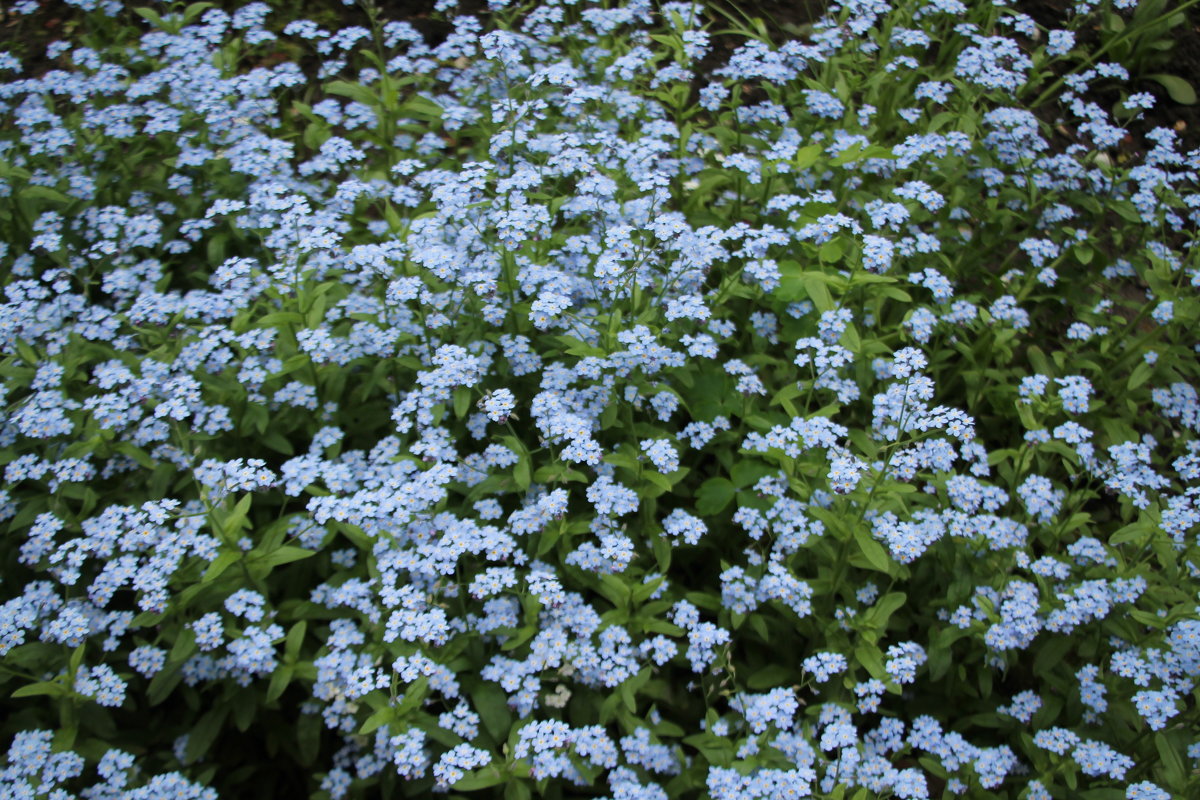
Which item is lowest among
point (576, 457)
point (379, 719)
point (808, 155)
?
point (379, 719)

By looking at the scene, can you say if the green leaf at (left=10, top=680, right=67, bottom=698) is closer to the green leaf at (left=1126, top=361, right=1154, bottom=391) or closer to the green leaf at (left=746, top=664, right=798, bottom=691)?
the green leaf at (left=746, top=664, right=798, bottom=691)

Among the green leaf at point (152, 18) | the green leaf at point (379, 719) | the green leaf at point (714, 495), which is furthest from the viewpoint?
the green leaf at point (152, 18)

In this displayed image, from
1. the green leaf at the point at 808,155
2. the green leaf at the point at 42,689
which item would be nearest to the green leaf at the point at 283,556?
the green leaf at the point at 42,689

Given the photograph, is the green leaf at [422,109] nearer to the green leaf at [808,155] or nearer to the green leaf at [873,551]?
the green leaf at [808,155]

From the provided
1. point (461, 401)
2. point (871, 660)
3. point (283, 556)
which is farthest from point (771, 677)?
point (283, 556)

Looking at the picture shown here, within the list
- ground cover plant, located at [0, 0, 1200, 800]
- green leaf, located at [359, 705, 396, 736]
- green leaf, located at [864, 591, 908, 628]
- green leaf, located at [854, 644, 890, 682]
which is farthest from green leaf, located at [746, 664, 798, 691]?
green leaf, located at [359, 705, 396, 736]

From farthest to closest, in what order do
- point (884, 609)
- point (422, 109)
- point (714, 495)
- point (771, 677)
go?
point (422, 109), point (714, 495), point (771, 677), point (884, 609)

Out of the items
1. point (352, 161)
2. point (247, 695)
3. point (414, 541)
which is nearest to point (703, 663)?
point (414, 541)

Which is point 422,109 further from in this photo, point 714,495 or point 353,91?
point 714,495

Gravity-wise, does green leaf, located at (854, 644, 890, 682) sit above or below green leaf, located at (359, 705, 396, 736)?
above
